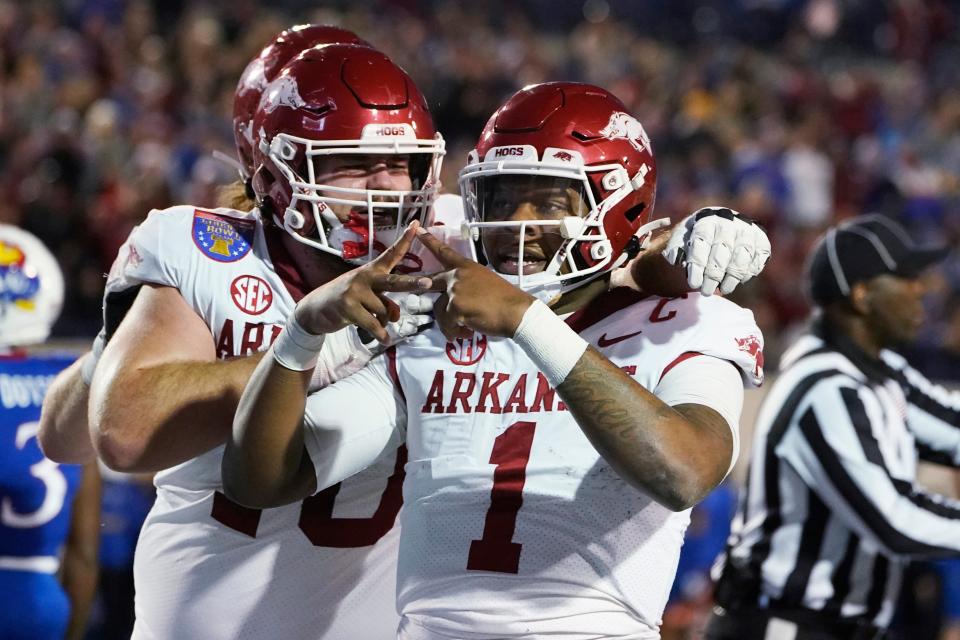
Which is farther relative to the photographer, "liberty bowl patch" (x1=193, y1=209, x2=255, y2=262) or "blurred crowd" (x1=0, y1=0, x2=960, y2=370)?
"blurred crowd" (x1=0, y1=0, x2=960, y2=370)

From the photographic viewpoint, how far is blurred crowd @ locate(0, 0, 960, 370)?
26.5 feet

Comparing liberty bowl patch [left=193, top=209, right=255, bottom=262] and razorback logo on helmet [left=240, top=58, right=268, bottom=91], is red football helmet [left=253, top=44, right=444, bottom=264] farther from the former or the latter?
razorback logo on helmet [left=240, top=58, right=268, bottom=91]

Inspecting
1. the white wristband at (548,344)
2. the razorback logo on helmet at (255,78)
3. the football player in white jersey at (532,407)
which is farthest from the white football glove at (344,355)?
the razorback logo on helmet at (255,78)

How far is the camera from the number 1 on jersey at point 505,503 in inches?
88.0

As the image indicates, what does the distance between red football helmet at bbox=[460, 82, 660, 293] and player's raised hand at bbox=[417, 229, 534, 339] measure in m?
0.22

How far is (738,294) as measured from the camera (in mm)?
7629

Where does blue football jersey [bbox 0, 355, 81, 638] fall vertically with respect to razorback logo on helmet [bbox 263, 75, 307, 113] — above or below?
below

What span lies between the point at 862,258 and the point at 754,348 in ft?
6.40

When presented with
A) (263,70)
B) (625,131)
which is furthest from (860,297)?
(263,70)

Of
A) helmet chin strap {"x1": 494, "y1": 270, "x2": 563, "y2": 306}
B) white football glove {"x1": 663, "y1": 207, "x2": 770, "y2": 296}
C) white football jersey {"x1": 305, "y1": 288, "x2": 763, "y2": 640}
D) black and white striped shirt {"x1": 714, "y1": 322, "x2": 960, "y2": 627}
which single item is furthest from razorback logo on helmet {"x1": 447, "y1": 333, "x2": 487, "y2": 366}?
black and white striped shirt {"x1": 714, "y1": 322, "x2": 960, "y2": 627}

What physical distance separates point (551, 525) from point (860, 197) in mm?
8142

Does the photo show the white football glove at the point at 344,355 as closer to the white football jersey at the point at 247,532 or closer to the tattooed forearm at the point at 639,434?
the white football jersey at the point at 247,532

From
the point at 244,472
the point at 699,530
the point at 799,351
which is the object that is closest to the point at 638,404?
the point at 244,472

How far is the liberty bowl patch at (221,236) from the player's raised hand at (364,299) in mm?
577
